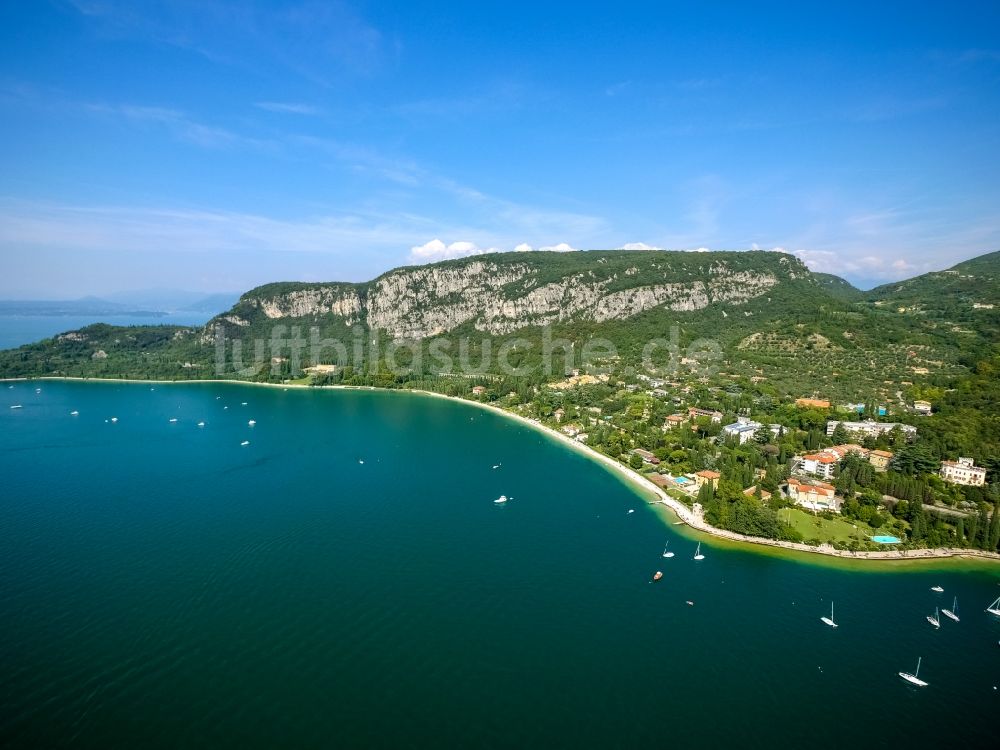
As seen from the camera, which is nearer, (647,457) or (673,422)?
(647,457)

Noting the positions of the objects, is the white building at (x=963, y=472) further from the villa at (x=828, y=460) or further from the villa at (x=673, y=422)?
the villa at (x=673, y=422)

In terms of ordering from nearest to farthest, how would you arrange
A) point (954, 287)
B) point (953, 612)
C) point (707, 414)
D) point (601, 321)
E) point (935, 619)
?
1. point (935, 619)
2. point (953, 612)
3. point (707, 414)
4. point (954, 287)
5. point (601, 321)

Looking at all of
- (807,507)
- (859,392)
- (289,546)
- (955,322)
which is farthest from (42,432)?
(955,322)

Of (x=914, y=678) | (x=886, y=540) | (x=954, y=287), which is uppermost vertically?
(x=954, y=287)

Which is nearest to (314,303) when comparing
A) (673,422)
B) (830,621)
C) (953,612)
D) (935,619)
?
(673,422)

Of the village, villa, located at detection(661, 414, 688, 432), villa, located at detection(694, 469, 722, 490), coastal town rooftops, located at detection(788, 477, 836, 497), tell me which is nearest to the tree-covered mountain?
the village

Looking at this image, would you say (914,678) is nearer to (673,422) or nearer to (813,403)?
(673,422)

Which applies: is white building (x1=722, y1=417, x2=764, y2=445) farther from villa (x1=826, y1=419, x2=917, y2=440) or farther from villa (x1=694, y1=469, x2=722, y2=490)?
villa (x1=694, y1=469, x2=722, y2=490)
